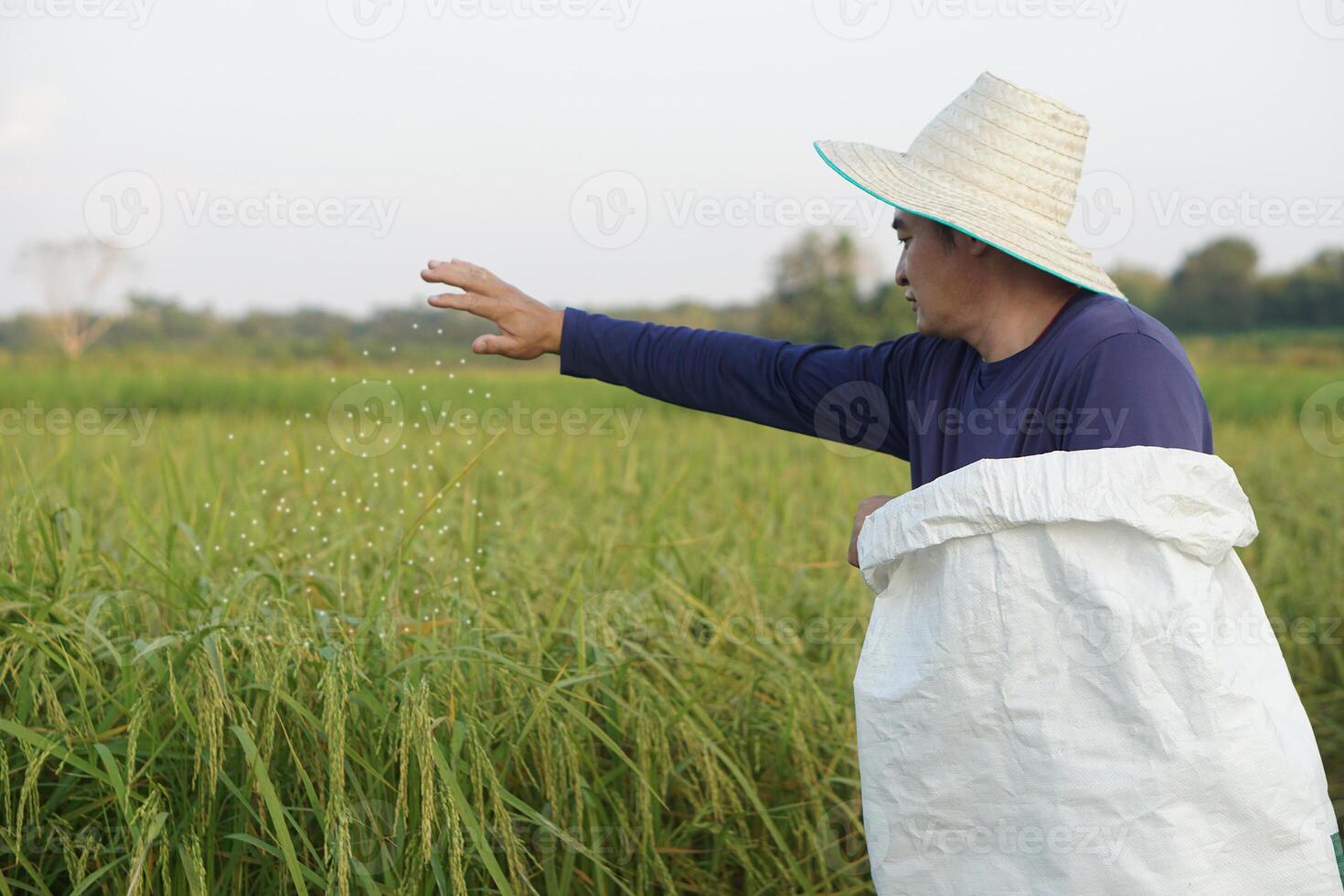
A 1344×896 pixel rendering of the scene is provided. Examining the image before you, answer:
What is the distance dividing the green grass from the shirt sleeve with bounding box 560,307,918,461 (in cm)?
32

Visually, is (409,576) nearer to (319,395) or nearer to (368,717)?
(368,717)

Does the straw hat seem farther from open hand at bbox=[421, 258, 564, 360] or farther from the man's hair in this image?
open hand at bbox=[421, 258, 564, 360]

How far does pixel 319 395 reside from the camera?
32.3 feet

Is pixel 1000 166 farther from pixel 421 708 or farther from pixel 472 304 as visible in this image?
pixel 421 708

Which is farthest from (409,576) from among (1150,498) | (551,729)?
(1150,498)

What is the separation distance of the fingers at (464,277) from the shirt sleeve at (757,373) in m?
0.14

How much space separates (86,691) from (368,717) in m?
0.48

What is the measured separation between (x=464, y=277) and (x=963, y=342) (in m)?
0.82

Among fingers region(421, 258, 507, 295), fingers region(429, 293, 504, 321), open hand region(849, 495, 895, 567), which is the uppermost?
fingers region(421, 258, 507, 295)

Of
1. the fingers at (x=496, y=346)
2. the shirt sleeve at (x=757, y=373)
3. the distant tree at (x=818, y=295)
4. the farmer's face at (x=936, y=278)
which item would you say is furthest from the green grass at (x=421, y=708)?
the distant tree at (x=818, y=295)

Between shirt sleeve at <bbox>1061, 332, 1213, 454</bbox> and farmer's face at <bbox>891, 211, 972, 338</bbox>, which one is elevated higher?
farmer's face at <bbox>891, 211, 972, 338</bbox>

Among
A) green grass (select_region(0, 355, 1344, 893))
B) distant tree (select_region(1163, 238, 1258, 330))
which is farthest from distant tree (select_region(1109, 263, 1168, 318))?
green grass (select_region(0, 355, 1344, 893))

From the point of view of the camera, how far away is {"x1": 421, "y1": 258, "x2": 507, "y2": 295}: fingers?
2004mm

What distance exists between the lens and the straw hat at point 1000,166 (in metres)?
1.67
